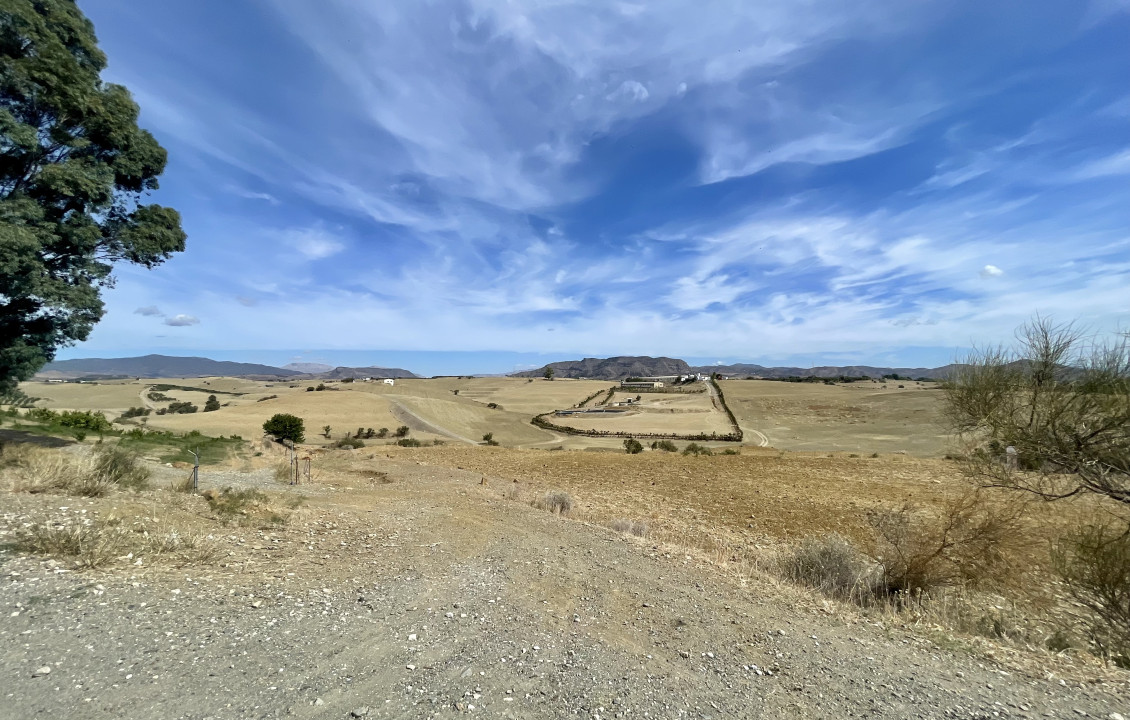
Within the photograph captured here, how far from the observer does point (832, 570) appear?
7.81 metres

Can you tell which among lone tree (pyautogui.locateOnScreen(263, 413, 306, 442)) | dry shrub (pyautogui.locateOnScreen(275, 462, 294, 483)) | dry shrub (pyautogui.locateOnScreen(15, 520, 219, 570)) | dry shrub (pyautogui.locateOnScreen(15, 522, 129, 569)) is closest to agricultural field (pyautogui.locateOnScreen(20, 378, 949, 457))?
lone tree (pyautogui.locateOnScreen(263, 413, 306, 442))

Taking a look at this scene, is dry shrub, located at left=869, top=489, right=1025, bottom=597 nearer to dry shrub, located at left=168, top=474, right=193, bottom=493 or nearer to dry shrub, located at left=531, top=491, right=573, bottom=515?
dry shrub, located at left=531, top=491, right=573, bottom=515

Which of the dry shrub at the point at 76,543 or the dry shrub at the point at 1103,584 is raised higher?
the dry shrub at the point at 76,543

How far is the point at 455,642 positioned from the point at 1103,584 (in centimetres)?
825

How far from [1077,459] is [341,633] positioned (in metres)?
10.3

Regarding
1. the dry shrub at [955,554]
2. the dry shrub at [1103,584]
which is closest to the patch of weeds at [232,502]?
the dry shrub at [955,554]

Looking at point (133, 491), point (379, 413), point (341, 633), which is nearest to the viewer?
point (341, 633)

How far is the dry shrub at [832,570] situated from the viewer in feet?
24.0

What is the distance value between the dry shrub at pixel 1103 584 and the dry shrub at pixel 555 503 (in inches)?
378

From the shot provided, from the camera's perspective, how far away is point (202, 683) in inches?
143

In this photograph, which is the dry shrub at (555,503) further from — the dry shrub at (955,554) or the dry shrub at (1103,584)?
the dry shrub at (1103,584)

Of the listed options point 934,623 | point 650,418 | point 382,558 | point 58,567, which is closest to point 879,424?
point 650,418

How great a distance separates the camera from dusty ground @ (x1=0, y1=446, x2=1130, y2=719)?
368 centimetres

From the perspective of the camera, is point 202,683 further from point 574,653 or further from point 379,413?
point 379,413
